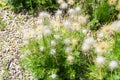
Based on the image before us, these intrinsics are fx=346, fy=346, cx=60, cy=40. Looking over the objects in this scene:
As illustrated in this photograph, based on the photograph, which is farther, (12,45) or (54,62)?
(12,45)

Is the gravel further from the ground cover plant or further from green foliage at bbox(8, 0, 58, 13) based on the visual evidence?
the ground cover plant

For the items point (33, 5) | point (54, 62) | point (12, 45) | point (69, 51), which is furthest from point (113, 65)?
point (33, 5)

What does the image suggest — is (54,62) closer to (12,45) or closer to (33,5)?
(12,45)

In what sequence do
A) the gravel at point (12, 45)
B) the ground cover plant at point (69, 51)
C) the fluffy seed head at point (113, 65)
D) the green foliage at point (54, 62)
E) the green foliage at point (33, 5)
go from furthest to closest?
the green foliage at point (33, 5) → the gravel at point (12, 45) → the green foliage at point (54, 62) → the ground cover plant at point (69, 51) → the fluffy seed head at point (113, 65)

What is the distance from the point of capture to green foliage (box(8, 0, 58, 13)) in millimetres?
4913

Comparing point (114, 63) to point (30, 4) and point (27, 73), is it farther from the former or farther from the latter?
point (30, 4)

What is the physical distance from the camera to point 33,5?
197 inches

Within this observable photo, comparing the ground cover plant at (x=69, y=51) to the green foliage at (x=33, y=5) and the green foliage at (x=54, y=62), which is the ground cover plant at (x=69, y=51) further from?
the green foliage at (x=33, y=5)

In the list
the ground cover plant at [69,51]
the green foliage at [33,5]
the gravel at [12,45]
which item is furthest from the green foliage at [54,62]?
the green foliage at [33,5]

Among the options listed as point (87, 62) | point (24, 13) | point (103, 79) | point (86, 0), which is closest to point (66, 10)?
point (86, 0)

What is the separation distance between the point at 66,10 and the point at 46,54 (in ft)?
4.00

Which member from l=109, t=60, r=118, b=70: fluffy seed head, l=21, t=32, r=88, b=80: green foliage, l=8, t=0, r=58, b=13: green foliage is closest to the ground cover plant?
l=21, t=32, r=88, b=80: green foliage

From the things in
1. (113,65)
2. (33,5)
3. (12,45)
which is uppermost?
(33,5)

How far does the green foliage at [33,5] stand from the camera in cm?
491
